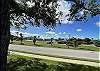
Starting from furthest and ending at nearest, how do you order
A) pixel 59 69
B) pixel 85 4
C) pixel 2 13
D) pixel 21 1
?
pixel 21 1
pixel 85 4
pixel 59 69
pixel 2 13

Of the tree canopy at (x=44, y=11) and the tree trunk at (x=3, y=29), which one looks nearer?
the tree trunk at (x=3, y=29)

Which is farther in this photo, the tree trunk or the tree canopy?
the tree canopy

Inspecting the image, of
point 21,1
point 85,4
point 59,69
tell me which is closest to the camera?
point 59,69

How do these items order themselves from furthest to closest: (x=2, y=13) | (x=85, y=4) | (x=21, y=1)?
(x=21, y=1) → (x=85, y=4) → (x=2, y=13)

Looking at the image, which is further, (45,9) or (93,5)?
(45,9)

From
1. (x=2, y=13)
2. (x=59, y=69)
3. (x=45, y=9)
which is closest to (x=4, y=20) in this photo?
(x=2, y=13)

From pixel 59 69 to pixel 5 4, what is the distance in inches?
292

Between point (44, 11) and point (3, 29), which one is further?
point (44, 11)

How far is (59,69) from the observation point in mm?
13977

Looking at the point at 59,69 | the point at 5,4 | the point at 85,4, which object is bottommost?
the point at 59,69

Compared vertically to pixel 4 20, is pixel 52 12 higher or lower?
higher

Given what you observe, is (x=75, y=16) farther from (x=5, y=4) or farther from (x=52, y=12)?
(x=5, y=4)

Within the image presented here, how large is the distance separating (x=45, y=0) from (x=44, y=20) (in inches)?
70.1

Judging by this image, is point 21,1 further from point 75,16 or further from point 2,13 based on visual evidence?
point 2,13
